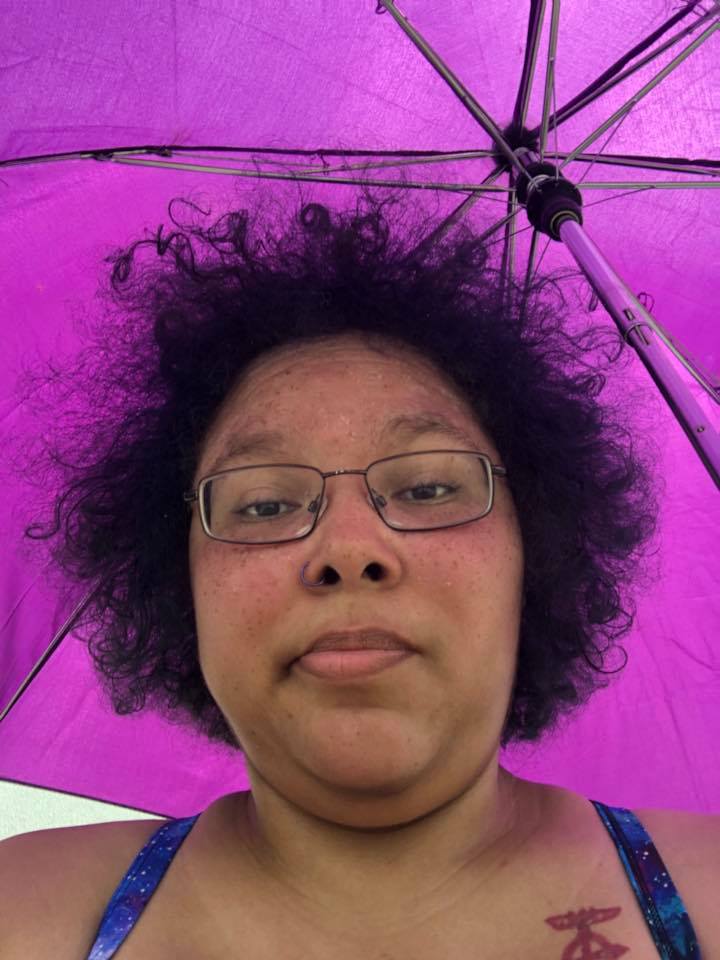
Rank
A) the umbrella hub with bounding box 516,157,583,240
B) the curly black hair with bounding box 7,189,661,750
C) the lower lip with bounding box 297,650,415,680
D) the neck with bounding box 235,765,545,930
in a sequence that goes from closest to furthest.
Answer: the lower lip with bounding box 297,650,415,680 → the neck with bounding box 235,765,545,930 → the curly black hair with bounding box 7,189,661,750 → the umbrella hub with bounding box 516,157,583,240

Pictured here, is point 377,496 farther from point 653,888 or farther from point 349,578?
point 653,888

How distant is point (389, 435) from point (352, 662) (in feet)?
1.19

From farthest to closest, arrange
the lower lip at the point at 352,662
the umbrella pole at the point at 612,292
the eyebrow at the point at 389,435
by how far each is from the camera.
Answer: the umbrella pole at the point at 612,292 → the eyebrow at the point at 389,435 → the lower lip at the point at 352,662

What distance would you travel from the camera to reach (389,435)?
1341mm

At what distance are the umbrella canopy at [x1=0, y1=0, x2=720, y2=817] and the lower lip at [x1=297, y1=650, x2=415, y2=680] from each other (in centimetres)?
127

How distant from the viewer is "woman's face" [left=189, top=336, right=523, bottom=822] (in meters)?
1.14

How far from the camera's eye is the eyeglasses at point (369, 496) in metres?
1.28

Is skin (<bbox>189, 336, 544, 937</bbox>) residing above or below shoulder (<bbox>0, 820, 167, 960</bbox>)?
above

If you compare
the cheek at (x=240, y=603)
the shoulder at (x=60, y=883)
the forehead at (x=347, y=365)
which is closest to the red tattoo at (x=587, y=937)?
the cheek at (x=240, y=603)

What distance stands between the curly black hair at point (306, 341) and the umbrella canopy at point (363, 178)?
336mm

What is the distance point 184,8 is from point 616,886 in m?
2.07

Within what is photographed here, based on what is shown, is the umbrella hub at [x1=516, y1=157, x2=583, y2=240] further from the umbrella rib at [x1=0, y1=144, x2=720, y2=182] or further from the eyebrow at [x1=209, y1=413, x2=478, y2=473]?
the eyebrow at [x1=209, y1=413, x2=478, y2=473]

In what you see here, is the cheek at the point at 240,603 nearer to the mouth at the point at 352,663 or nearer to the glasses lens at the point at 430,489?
the mouth at the point at 352,663

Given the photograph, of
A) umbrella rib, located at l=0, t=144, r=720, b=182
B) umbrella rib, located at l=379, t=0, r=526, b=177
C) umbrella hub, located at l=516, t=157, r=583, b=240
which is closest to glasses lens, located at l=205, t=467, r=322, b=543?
umbrella rib, located at l=0, t=144, r=720, b=182
